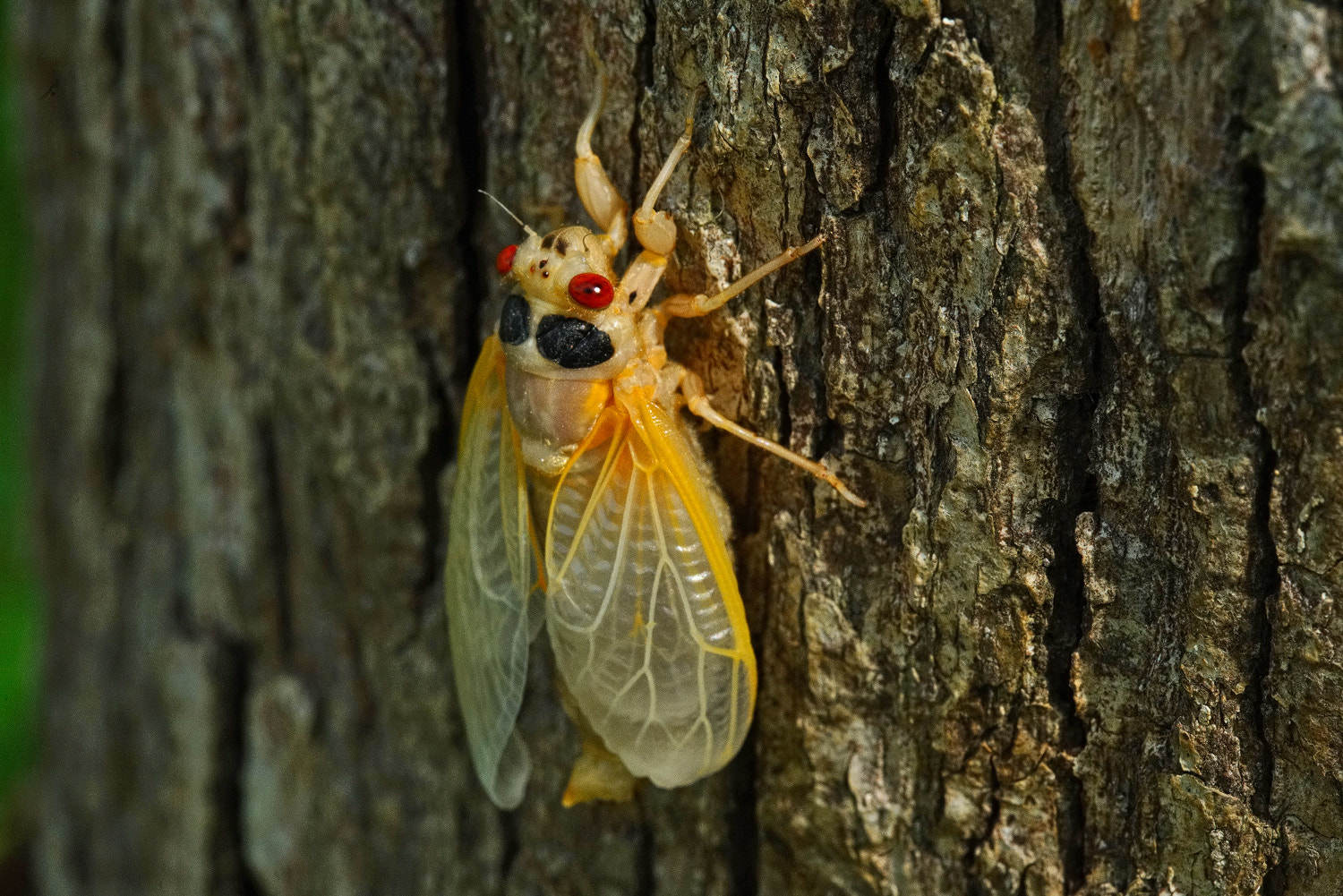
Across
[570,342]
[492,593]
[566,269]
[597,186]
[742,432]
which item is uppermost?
[597,186]

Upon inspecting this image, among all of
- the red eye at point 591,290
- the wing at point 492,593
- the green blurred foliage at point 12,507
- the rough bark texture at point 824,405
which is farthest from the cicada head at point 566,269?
the green blurred foliage at point 12,507

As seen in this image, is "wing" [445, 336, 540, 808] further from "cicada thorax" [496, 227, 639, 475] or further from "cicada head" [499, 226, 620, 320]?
"cicada head" [499, 226, 620, 320]

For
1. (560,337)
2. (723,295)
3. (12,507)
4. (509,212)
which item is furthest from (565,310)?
(12,507)

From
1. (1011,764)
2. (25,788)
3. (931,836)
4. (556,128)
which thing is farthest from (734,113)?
(25,788)

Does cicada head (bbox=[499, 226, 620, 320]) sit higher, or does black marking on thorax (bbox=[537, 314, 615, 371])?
cicada head (bbox=[499, 226, 620, 320])

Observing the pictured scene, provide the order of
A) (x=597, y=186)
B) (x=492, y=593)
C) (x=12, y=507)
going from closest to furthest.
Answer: (x=597, y=186) < (x=492, y=593) < (x=12, y=507)

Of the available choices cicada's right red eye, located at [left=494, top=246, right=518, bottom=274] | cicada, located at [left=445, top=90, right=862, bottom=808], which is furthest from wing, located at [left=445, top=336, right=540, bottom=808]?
cicada's right red eye, located at [left=494, top=246, right=518, bottom=274]

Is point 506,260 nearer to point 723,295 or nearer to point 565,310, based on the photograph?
point 565,310
